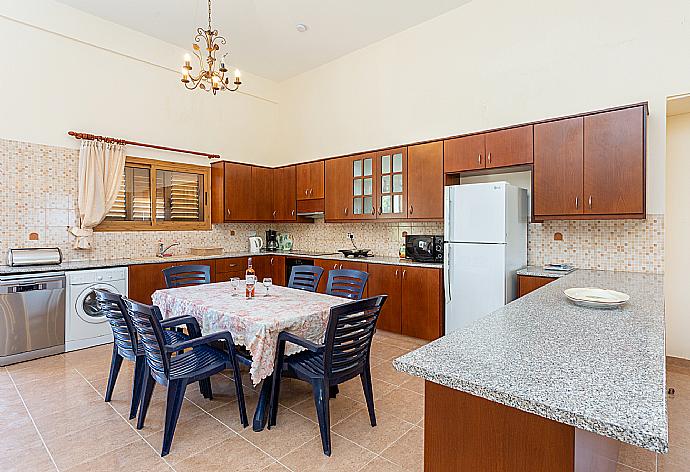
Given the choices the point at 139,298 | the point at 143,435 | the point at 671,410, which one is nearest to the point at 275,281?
the point at 139,298

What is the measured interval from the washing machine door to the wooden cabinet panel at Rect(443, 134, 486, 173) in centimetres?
392

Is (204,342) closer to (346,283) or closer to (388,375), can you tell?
(346,283)

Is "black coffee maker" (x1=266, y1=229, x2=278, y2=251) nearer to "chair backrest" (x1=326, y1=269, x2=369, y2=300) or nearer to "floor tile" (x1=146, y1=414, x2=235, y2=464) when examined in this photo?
"chair backrest" (x1=326, y1=269, x2=369, y2=300)

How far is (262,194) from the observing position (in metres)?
6.16

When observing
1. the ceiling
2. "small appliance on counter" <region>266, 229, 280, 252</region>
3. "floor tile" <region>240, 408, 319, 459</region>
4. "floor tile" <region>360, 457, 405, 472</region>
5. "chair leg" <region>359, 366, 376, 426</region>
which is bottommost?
"floor tile" <region>360, 457, 405, 472</region>

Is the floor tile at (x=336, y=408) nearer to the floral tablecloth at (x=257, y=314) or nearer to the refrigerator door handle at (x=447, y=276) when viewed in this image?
the floral tablecloth at (x=257, y=314)

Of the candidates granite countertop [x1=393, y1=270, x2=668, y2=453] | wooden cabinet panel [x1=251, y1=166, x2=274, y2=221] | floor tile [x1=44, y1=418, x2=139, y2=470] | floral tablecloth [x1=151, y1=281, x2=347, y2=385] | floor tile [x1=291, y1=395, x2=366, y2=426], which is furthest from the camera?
wooden cabinet panel [x1=251, y1=166, x2=274, y2=221]

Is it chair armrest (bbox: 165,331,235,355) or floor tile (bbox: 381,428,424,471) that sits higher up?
chair armrest (bbox: 165,331,235,355)

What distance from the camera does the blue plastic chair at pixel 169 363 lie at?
214cm

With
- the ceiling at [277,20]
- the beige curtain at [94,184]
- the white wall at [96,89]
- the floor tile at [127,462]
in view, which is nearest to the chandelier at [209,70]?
the ceiling at [277,20]

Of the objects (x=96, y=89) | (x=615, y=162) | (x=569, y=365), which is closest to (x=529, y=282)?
(x=615, y=162)

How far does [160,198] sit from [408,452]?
15.3 feet

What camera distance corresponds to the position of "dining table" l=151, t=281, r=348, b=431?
2291 millimetres

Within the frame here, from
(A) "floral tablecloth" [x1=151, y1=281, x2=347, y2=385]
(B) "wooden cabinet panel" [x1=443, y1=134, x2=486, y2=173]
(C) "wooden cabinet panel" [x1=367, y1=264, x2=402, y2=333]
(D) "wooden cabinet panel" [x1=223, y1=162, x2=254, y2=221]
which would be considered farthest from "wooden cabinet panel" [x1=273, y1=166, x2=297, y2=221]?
(A) "floral tablecloth" [x1=151, y1=281, x2=347, y2=385]
